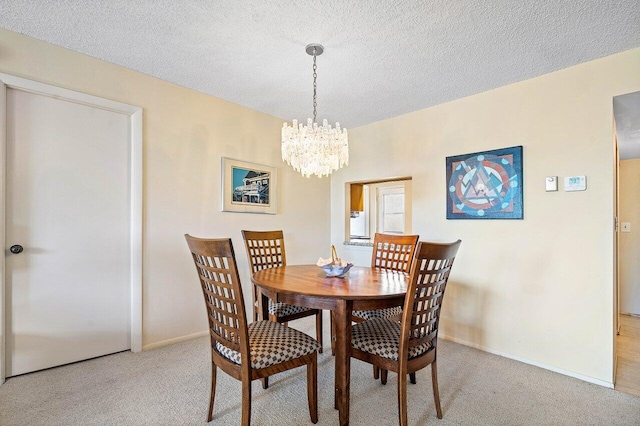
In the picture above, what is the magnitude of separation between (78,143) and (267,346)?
2145 mm

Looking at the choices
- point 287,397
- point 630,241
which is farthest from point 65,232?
point 630,241

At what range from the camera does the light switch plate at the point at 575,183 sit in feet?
7.60

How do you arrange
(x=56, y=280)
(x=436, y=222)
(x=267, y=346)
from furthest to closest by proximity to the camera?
(x=436, y=222) → (x=56, y=280) → (x=267, y=346)

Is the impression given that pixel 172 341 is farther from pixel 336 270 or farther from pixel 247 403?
pixel 336 270

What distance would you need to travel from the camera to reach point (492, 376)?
7.48ft

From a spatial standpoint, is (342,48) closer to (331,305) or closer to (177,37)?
(177,37)

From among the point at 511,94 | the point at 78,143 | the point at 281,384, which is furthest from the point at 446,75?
the point at 78,143

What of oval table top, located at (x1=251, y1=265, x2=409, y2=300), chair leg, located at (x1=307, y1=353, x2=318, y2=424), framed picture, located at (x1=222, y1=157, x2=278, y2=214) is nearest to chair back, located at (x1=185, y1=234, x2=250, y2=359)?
oval table top, located at (x1=251, y1=265, x2=409, y2=300)

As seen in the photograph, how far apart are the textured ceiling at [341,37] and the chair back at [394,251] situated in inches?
53.9

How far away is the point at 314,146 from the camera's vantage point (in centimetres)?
214

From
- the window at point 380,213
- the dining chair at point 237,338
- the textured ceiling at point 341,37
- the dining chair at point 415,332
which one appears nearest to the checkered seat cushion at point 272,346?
the dining chair at point 237,338

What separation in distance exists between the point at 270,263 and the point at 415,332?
1520mm

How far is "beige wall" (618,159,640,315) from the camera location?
3.92 m

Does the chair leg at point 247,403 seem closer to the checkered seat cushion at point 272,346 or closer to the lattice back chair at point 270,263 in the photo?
the checkered seat cushion at point 272,346
